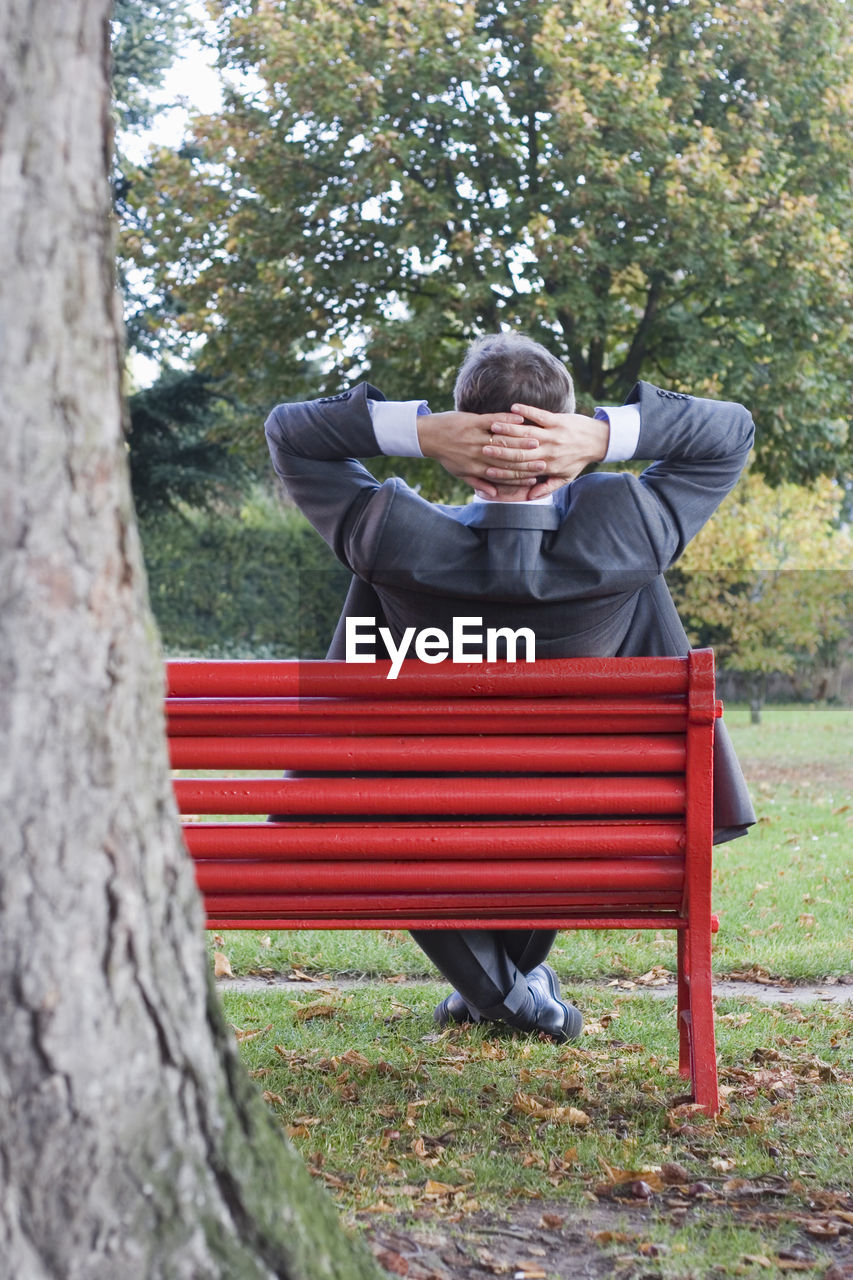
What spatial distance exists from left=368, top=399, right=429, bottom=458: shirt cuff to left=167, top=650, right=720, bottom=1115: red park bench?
523mm

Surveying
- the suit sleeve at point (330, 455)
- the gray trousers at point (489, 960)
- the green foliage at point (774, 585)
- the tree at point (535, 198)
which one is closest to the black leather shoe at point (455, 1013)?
the gray trousers at point (489, 960)

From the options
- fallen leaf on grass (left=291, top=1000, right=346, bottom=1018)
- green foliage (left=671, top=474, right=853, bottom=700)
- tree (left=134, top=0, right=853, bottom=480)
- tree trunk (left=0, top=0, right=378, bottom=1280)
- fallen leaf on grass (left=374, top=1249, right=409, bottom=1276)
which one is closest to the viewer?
tree trunk (left=0, top=0, right=378, bottom=1280)

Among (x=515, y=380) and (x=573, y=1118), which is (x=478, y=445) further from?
(x=573, y=1118)

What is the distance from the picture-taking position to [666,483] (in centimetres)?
294

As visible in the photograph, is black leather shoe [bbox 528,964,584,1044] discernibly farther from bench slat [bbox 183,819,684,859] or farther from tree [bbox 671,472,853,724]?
tree [bbox 671,472,853,724]

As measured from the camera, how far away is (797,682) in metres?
20.0

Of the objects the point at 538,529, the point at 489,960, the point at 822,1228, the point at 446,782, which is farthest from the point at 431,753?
the point at 822,1228

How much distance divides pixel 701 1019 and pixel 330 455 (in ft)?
4.75

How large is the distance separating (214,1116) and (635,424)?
70.0 inches

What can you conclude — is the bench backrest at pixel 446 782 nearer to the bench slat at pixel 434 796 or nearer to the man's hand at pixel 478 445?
the bench slat at pixel 434 796

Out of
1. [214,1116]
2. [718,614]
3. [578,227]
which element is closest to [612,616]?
[214,1116]

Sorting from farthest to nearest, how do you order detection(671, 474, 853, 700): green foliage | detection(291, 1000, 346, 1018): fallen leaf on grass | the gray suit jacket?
detection(671, 474, 853, 700): green foliage → detection(291, 1000, 346, 1018): fallen leaf on grass → the gray suit jacket

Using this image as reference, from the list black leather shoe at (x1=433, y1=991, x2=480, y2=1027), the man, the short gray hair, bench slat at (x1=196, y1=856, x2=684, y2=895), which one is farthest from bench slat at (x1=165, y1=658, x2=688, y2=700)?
black leather shoe at (x1=433, y1=991, x2=480, y2=1027)

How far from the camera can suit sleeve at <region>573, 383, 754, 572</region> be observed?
2.84 metres
